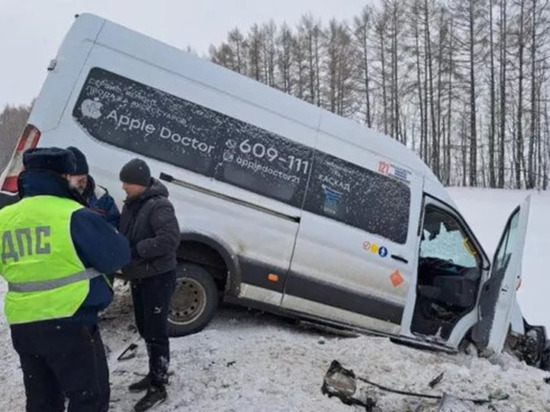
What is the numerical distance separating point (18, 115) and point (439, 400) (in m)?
81.7

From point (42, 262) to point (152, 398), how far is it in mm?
1499

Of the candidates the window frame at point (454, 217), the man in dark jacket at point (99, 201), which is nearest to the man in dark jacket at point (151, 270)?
the man in dark jacket at point (99, 201)

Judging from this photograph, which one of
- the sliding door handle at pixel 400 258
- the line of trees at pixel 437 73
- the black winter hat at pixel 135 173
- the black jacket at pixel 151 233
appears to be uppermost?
the line of trees at pixel 437 73

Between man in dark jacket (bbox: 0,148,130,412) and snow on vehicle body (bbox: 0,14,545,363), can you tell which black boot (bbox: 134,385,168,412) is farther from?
snow on vehicle body (bbox: 0,14,545,363)

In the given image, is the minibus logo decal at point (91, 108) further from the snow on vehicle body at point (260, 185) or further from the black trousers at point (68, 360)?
the black trousers at point (68, 360)

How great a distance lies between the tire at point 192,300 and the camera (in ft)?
15.6

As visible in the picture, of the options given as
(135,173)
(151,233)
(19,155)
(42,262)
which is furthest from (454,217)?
(42,262)

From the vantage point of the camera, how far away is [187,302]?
15.9ft

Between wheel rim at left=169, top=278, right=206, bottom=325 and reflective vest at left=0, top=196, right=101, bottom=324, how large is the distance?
88.6 inches

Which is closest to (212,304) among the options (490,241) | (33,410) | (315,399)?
(315,399)

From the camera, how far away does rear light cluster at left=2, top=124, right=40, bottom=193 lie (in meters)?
4.46

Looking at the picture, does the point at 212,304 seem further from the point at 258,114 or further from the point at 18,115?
the point at 18,115

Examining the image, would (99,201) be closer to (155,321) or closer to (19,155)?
(155,321)

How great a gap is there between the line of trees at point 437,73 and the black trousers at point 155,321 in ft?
A: 99.9
